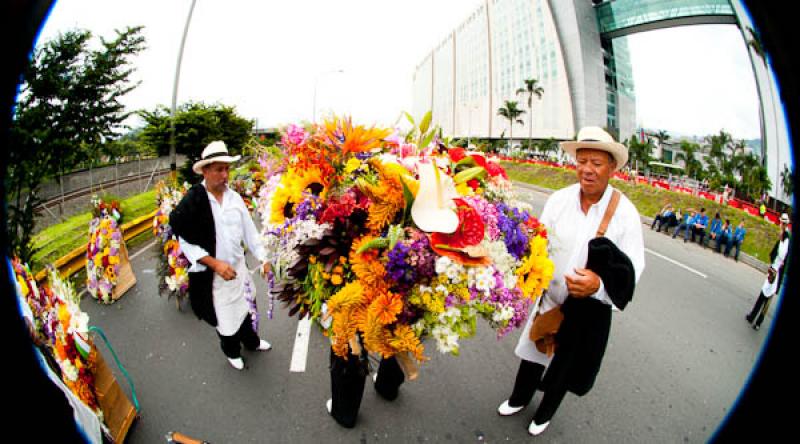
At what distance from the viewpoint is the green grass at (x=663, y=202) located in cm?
556

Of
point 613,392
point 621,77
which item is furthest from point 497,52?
point 613,392

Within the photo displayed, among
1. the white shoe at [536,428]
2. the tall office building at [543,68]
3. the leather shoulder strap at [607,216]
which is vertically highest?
the tall office building at [543,68]

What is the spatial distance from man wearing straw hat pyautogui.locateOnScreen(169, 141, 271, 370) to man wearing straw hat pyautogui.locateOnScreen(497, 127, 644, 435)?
2.13 m

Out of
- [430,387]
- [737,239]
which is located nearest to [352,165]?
[430,387]

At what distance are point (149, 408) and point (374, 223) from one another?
2557 mm

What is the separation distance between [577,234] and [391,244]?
4.31ft

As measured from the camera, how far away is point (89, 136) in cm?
199

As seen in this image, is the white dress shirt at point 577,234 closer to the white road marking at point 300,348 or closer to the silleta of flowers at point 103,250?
the white road marking at point 300,348

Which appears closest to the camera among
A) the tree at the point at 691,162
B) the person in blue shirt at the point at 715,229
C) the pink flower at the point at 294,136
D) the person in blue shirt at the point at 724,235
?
the pink flower at the point at 294,136

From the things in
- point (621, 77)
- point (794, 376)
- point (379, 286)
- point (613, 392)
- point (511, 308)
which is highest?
point (621, 77)

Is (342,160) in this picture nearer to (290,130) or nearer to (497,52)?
(290,130)

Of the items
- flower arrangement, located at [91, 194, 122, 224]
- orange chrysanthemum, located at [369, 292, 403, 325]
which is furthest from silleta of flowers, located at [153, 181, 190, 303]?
orange chrysanthemum, located at [369, 292, 403, 325]

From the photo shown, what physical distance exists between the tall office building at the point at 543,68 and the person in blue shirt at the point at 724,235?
37.1m

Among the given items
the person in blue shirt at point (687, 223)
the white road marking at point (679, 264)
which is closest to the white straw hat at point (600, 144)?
the white road marking at point (679, 264)
